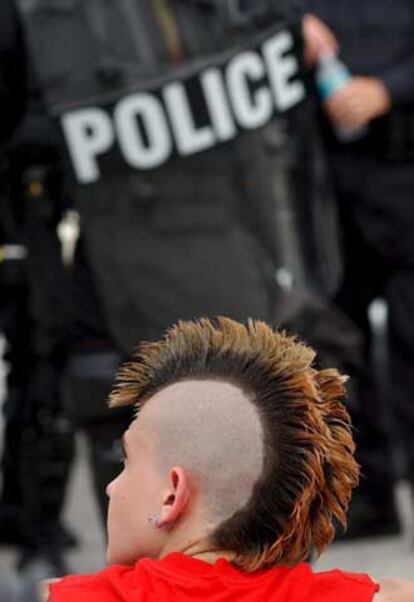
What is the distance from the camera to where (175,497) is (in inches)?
70.1

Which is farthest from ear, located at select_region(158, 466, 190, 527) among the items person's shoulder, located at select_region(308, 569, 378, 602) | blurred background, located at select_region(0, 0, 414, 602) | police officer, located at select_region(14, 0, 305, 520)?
police officer, located at select_region(14, 0, 305, 520)

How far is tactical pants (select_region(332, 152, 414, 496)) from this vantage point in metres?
4.86

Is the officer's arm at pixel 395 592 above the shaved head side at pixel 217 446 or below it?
below

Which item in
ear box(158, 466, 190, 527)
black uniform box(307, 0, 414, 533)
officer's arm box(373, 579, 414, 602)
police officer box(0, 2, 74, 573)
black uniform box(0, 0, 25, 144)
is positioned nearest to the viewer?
ear box(158, 466, 190, 527)

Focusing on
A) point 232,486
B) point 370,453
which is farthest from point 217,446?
point 370,453

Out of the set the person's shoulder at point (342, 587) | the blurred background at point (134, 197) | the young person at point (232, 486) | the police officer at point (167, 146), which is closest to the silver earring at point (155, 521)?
the young person at point (232, 486)

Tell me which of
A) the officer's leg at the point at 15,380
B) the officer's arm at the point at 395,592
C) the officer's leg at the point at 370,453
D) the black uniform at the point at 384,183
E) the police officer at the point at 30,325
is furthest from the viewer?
the officer's leg at the point at 370,453

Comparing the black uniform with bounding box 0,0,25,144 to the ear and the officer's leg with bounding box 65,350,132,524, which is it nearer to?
the officer's leg with bounding box 65,350,132,524

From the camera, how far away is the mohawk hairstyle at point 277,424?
180 cm

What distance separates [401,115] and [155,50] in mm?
1056

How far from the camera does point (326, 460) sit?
1.84 metres

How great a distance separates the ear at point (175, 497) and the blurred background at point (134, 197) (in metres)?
1.98

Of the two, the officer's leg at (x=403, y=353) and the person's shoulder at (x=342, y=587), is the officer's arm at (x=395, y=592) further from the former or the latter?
the officer's leg at (x=403, y=353)

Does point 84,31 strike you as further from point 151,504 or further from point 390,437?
point 151,504
